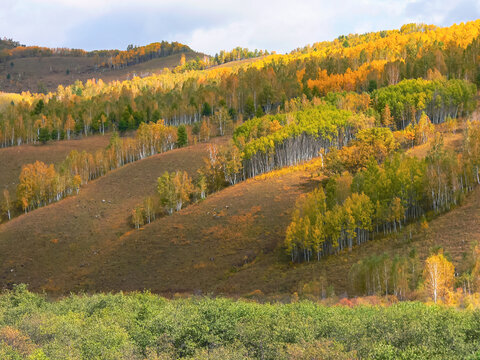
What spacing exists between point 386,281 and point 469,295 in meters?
10.4

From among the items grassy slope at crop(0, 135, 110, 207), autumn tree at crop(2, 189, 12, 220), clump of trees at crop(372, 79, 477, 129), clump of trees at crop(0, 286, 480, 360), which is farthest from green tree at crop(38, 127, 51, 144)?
clump of trees at crop(0, 286, 480, 360)

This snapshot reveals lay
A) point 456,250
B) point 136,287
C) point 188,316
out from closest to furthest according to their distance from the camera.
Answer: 1. point 188,316
2. point 456,250
3. point 136,287

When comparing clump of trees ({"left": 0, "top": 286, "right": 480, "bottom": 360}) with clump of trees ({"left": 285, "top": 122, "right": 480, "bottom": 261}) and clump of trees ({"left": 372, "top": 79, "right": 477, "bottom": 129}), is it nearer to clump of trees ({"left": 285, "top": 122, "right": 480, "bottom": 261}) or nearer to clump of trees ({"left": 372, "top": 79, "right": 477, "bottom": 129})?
clump of trees ({"left": 285, "top": 122, "right": 480, "bottom": 261})

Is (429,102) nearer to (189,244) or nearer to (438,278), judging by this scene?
Result: (189,244)

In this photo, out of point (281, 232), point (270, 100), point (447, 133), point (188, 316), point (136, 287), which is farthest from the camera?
point (270, 100)

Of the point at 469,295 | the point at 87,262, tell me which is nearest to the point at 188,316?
the point at 469,295

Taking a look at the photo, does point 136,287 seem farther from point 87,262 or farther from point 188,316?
point 188,316

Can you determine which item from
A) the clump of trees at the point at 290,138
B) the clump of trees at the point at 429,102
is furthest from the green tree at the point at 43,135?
the clump of trees at the point at 429,102

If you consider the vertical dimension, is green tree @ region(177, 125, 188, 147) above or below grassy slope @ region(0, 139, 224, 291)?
above

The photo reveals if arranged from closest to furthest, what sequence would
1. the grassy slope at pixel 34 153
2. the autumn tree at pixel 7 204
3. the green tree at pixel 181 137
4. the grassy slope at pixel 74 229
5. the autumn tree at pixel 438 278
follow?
1. the autumn tree at pixel 438 278
2. the grassy slope at pixel 74 229
3. the autumn tree at pixel 7 204
4. the grassy slope at pixel 34 153
5. the green tree at pixel 181 137

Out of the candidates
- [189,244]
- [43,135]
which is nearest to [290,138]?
[189,244]

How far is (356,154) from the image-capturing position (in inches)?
4267

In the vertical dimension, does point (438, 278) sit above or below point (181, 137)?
below

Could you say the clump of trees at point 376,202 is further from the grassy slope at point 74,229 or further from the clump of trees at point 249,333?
the grassy slope at point 74,229
